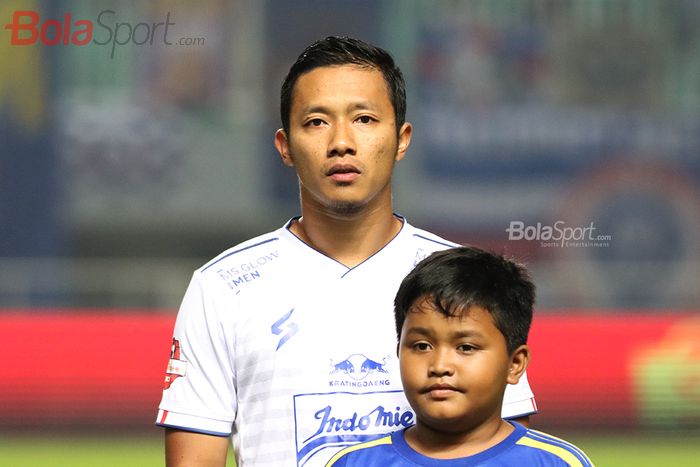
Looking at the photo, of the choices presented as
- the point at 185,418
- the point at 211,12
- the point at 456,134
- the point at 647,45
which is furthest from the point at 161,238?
the point at 185,418

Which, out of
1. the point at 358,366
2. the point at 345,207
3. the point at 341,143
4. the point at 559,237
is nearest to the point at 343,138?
the point at 341,143

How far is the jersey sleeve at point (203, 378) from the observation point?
295 centimetres

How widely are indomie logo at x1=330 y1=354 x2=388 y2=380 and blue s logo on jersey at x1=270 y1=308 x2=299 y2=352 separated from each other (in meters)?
A: 0.12

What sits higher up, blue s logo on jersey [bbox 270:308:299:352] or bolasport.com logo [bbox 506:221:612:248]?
bolasport.com logo [bbox 506:221:612:248]

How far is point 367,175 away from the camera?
2939 mm

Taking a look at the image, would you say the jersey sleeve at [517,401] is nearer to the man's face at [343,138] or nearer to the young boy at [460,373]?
the young boy at [460,373]

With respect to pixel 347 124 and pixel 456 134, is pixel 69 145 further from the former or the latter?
pixel 347 124

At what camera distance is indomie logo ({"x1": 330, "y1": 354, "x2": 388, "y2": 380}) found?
2951 millimetres

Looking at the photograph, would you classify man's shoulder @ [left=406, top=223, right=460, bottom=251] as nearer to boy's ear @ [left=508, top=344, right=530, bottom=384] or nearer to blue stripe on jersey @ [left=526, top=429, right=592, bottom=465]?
boy's ear @ [left=508, top=344, right=530, bottom=384]

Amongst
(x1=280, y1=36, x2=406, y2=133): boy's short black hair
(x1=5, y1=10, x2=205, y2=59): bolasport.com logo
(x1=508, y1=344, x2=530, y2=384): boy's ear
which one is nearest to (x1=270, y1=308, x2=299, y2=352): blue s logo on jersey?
(x1=280, y1=36, x2=406, y2=133): boy's short black hair

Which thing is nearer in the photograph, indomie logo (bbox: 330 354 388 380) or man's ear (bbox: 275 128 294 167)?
indomie logo (bbox: 330 354 388 380)

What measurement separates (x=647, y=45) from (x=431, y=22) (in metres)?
2.57

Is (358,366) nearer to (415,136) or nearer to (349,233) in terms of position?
(349,233)

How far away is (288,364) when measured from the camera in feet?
9.70
